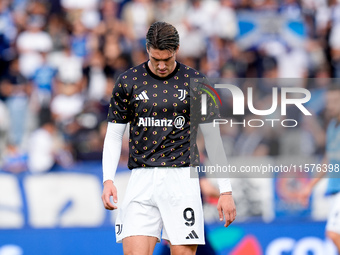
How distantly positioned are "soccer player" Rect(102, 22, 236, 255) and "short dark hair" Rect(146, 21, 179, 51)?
0.03m

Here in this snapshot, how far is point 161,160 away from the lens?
4.88 meters

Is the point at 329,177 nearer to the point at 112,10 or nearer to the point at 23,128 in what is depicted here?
the point at 23,128

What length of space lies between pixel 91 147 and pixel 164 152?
14.9 feet

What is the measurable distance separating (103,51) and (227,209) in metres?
6.98

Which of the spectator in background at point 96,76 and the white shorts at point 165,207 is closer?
the white shorts at point 165,207

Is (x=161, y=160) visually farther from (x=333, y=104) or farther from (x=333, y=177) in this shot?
(x=333, y=104)

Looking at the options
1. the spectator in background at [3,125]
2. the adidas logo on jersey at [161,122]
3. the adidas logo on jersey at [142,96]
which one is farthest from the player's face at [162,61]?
the spectator in background at [3,125]

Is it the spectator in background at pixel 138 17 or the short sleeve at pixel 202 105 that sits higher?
the spectator in background at pixel 138 17

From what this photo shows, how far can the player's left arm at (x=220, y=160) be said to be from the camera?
15.6 feet

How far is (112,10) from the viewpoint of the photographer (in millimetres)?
12242

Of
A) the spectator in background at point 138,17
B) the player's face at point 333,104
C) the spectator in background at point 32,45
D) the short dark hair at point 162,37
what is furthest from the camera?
the spectator in background at point 138,17

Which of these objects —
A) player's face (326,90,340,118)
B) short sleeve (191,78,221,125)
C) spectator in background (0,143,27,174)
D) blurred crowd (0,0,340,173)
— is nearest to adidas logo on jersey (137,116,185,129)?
short sleeve (191,78,221,125)

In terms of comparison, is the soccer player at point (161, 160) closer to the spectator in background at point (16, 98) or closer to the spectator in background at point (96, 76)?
the spectator in background at point (16, 98)

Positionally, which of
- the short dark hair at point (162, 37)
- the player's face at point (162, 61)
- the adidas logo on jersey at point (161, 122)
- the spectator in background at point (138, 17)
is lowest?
the adidas logo on jersey at point (161, 122)
